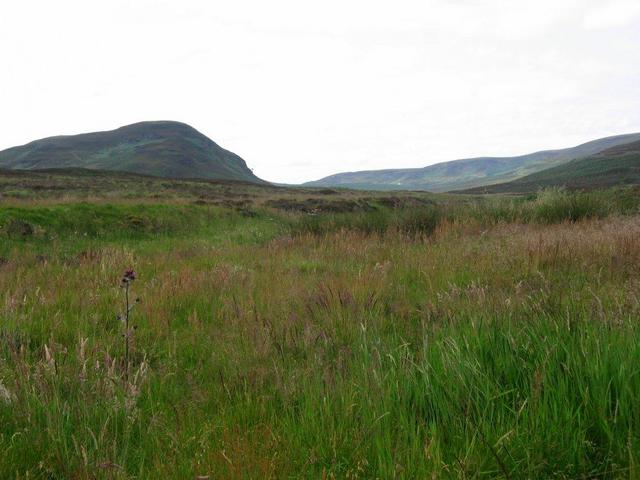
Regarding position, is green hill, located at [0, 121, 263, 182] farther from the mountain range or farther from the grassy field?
the grassy field

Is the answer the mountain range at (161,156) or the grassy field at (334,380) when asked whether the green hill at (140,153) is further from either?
the grassy field at (334,380)

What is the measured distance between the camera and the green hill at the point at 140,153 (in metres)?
112

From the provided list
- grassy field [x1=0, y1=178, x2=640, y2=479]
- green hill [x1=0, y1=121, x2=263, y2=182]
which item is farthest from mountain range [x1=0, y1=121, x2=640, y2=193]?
grassy field [x1=0, y1=178, x2=640, y2=479]

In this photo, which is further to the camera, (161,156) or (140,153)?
(140,153)

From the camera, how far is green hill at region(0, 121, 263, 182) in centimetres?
11150

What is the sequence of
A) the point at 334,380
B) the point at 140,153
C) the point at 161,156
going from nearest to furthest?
the point at 334,380 < the point at 161,156 < the point at 140,153

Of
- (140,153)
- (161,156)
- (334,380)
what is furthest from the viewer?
(140,153)

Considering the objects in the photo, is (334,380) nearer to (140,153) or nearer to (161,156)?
(161,156)

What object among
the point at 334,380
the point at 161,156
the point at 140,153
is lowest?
the point at 334,380

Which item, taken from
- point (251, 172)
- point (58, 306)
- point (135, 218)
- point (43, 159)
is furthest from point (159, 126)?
point (58, 306)

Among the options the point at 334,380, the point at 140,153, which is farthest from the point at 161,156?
the point at 334,380

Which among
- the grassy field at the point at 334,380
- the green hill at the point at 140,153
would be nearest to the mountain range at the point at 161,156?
the green hill at the point at 140,153

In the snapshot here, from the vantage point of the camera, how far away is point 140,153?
124250 mm

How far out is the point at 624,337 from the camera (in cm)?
178
